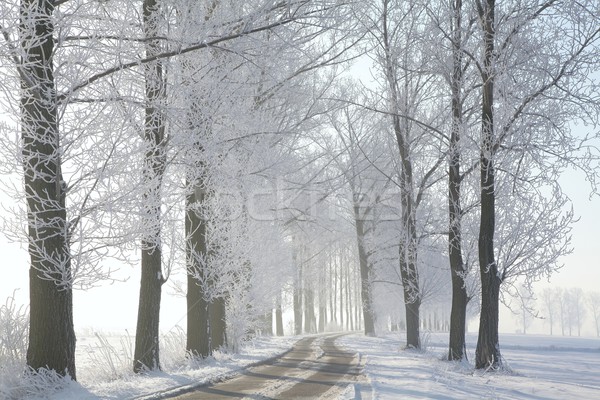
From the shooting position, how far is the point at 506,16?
41.3 ft

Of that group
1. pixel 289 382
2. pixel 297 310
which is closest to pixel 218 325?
pixel 289 382

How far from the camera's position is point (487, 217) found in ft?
42.0

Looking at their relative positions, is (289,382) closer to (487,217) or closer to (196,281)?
(196,281)

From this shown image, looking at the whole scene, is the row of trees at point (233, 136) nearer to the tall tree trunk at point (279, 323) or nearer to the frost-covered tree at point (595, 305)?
the tall tree trunk at point (279, 323)

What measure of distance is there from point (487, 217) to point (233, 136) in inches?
230

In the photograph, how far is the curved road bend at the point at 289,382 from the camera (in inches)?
330

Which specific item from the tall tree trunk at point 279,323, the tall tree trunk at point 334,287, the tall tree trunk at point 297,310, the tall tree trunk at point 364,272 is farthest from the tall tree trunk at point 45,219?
the tall tree trunk at point 334,287

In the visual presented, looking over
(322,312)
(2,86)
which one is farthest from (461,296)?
(322,312)

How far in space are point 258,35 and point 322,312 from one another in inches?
1650

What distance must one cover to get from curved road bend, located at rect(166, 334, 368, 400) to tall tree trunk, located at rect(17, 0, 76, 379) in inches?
72.0

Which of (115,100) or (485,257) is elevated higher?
(115,100)

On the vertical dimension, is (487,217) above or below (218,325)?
above

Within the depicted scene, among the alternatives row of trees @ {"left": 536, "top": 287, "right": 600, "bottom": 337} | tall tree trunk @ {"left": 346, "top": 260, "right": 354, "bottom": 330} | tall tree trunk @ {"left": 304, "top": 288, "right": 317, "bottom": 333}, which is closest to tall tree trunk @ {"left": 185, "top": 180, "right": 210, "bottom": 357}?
tall tree trunk @ {"left": 304, "top": 288, "right": 317, "bottom": 333}

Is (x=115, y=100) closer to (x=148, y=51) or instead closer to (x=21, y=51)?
(x=21, y=51)
